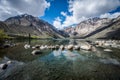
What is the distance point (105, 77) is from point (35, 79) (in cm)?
1116

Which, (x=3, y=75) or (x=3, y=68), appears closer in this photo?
(x=3, y=75)

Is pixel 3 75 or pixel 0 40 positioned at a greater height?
pixel 0 40

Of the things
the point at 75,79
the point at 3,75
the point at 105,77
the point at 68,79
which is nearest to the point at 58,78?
the point at 68,79

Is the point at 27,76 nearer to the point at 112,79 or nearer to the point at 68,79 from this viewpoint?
the point at 68,79

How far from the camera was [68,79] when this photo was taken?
50.0ft

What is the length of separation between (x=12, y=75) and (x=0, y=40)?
5196 cm

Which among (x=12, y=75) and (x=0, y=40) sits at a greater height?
(x=0, y=40)

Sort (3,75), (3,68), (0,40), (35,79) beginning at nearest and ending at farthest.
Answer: (35,79) < (3,75) < (3,68) < (0,40)

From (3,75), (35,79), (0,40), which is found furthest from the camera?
(0,40)

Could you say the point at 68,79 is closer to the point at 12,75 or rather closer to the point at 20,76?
the point at 20,76

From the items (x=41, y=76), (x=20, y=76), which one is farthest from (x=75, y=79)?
(x=20, y=76)

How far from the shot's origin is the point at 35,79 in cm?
1493

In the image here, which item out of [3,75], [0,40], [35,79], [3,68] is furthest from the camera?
[0,40]

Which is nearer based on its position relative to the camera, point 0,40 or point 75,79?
point 75,79
